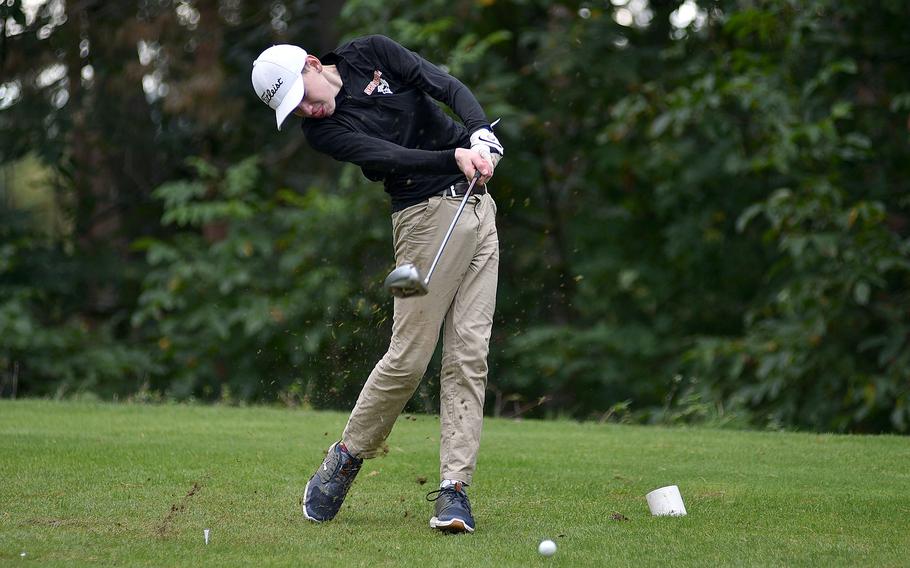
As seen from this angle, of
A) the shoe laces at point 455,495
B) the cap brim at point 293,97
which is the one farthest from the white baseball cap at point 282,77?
the shoe laces at point 455,495

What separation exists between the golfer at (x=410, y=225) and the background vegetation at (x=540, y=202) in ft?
15.3

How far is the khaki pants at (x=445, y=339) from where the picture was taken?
428 centimetres

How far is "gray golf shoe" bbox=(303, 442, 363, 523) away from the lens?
4297 millimetres

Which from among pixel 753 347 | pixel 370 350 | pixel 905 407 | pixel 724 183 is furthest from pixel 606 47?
pixel 370 350

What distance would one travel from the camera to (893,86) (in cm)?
1085

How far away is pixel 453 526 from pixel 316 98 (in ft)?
5.23

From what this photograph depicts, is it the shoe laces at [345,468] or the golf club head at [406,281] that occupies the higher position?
the golf club head at [406,281]

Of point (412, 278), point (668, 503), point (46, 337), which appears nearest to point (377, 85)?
point (412, 278)

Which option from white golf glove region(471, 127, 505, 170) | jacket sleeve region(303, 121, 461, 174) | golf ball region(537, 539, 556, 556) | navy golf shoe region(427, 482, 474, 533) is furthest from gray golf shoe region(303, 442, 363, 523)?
white golf glove region(471, 127, 505, 170)

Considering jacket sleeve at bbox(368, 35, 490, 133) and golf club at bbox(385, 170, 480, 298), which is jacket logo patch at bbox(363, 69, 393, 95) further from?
golf club at bbox(385, 170, 480, 298)

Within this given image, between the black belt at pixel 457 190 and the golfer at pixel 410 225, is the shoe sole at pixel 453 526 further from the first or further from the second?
the black belt at pixel 457 190

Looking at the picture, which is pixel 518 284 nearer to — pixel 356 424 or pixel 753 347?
pixel 753 347

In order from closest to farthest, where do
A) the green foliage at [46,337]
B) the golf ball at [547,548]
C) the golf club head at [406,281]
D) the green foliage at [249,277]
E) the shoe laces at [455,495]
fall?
the golf ball at [547,548]
the golf club head at [406,281]
the shoe laces at [455,495]
the green foliage at [249,277]
the green foliage at [46,337]

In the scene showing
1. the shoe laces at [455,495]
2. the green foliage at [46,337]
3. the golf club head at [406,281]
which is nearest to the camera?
the golf club head at [406,281]
